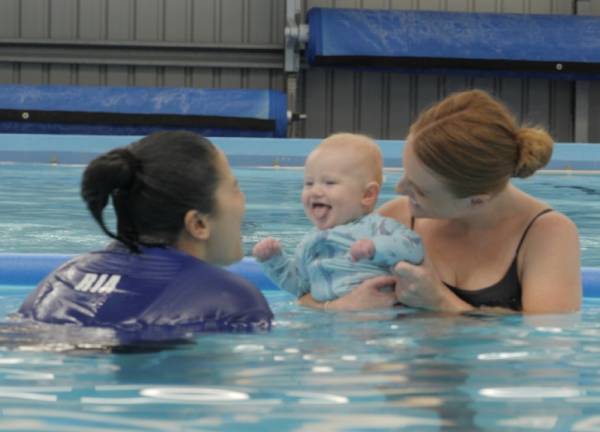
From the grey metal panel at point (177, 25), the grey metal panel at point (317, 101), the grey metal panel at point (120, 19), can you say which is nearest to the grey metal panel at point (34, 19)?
the grey metal panel at point (120, 19)

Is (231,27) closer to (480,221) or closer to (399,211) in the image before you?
(399,211)

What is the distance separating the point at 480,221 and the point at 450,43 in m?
10.1

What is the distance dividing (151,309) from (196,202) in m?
0.24

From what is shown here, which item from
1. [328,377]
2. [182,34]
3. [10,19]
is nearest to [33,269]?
[328,377]

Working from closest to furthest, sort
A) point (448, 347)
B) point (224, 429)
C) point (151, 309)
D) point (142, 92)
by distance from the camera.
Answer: point (224, 429)
point (151, 309)
point (448, 347)
point (142, 92)

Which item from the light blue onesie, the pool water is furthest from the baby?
the pool water

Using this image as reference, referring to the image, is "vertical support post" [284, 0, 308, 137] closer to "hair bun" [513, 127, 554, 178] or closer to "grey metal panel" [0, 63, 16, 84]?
"grey metal panel" [0, 63, 16, 84]

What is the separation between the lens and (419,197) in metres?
2.97

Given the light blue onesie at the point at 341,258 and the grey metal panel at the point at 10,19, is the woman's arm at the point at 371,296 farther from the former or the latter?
the grey metal panel at the point at 10,19

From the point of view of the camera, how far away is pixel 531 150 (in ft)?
9.55

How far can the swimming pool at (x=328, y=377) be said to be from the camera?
1916 mm

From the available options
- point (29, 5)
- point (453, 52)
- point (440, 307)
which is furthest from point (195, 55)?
point (440, 307)

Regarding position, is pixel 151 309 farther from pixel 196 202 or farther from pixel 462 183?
pixel 462 183

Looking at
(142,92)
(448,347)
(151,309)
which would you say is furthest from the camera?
(142,92)
